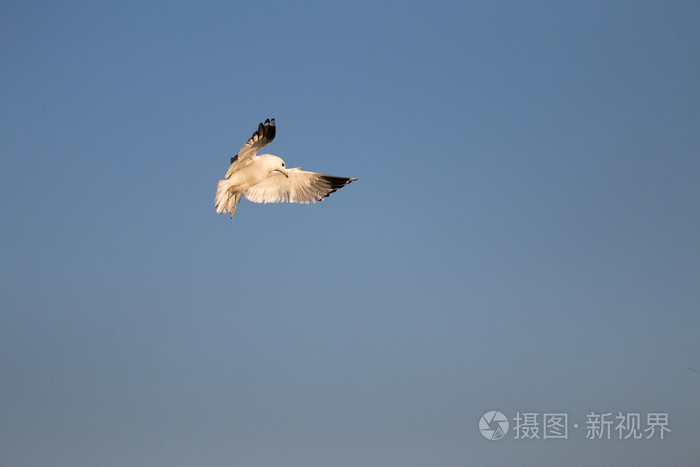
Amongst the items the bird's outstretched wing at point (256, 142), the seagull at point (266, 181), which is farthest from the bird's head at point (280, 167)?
the bird's outstretched wing at point (256, 142)

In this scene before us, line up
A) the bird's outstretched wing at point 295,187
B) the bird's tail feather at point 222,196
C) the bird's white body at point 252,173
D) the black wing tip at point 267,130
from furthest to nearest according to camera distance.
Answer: the bird's outstretched wing at point 295,187
the bird's tail feather at point 222,196
the bird's white body at point 252,173
the black wing tip at point 267,130

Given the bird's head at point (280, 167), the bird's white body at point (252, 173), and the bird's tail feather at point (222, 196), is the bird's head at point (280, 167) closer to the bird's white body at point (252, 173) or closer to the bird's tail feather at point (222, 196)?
the bird's white body at point (252, 173)

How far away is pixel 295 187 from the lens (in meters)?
11.6

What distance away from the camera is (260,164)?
10.2 m

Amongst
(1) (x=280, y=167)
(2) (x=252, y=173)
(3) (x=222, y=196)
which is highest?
(1) (x=280, y=167)

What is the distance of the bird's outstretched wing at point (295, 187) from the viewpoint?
37.4ft

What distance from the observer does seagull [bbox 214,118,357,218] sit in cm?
967

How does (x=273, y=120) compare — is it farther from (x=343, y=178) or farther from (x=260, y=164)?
(x=343, y=178)

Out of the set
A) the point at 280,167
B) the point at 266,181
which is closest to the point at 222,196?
the point at 280,167

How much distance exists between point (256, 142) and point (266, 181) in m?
1.96

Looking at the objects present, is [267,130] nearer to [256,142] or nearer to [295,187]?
[256,142]

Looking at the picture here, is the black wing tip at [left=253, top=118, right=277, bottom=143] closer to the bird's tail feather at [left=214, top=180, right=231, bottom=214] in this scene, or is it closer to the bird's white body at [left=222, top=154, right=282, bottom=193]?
the bird's white body at [left=222, top=154, right=282, bottom=193]

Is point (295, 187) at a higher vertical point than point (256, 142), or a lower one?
higher

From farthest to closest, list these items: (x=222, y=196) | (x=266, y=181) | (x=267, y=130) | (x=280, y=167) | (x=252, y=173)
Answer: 1. (x=266, y=181)
2. (x=280, y=167)
3. (x=222, y=196)
4. (x=252, y=173)
5. (x=267, y=130)
